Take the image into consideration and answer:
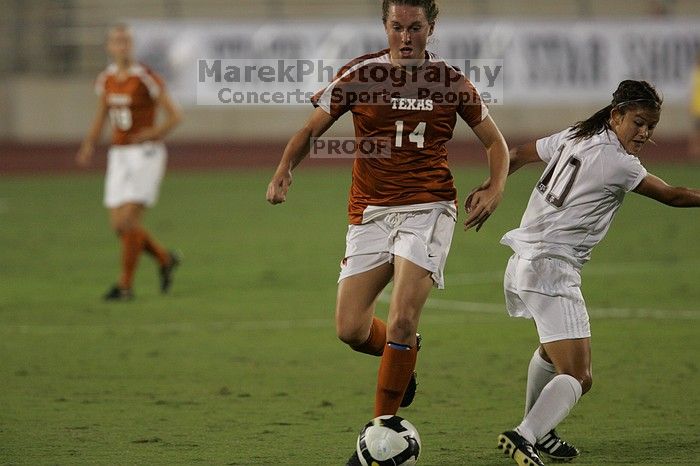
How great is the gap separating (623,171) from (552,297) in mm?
702

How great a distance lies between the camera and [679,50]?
2711cm

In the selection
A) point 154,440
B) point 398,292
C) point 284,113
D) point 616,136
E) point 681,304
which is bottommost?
point 284,113

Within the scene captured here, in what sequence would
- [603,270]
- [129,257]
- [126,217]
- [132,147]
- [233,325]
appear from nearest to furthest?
[233,325] → [129,257] → [126,217] → [132,147] → [603,270]

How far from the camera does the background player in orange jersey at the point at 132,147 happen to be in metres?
11.8

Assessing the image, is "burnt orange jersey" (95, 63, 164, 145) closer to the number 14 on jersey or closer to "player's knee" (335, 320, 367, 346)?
"player's knee" (335, 320, 367, 346)

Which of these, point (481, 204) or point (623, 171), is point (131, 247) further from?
point (623, 171)

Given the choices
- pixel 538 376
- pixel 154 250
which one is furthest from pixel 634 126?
pixel 154 250

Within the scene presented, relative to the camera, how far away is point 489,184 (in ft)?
20.2

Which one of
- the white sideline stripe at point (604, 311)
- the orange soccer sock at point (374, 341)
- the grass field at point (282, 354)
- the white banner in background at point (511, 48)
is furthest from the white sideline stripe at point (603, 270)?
the white banner in background at point (511, 48)

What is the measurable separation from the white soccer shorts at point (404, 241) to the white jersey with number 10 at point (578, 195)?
40 centimetres

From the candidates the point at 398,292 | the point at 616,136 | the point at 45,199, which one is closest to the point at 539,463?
the point at 398,292

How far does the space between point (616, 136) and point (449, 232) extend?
0.96m

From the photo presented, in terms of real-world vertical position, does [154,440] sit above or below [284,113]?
above

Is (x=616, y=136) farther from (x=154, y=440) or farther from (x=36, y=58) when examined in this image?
(x=36, y=58)
